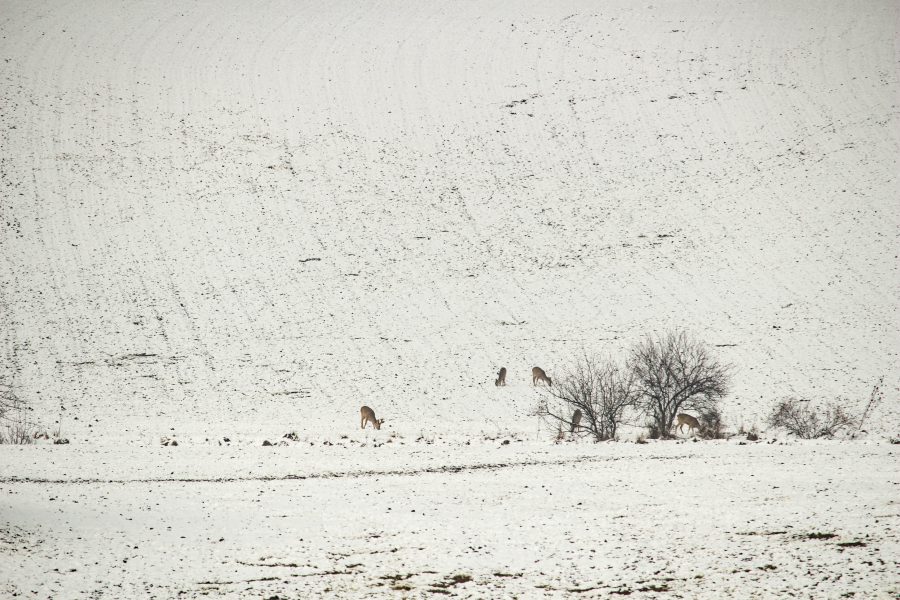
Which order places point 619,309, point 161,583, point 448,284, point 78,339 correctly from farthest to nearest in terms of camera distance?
point 448,284 < point 619,309 < point 78,339 < point 161,583

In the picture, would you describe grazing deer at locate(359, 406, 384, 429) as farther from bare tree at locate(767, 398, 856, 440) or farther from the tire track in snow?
bare tree at locate(767, 398, 856, 440)

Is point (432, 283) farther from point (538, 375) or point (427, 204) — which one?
point (538, 375)

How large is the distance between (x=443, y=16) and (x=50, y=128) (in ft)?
138

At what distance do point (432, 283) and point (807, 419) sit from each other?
21449 millimetres

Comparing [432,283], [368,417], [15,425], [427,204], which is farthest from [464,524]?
[427,204]

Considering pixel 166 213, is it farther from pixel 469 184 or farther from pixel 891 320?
pixel 891 320

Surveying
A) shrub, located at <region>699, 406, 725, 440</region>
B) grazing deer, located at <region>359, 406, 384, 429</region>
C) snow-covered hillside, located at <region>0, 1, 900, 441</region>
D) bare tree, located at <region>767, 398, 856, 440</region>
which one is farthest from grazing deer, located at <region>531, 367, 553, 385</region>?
bare tree, located at <region>767, 398, 856, 440</region>

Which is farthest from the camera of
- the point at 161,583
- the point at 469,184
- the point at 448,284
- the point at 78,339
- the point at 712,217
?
the point at 469,184

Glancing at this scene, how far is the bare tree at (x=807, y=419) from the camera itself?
72.7 feet

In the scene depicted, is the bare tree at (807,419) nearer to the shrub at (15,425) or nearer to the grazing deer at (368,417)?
the grazing deer at (368,417)

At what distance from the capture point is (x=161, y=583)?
1021 cm

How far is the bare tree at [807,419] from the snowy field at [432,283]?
0.86 meters

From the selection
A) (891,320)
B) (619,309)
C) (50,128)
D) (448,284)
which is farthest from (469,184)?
(50,128)

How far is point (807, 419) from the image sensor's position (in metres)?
25.5
